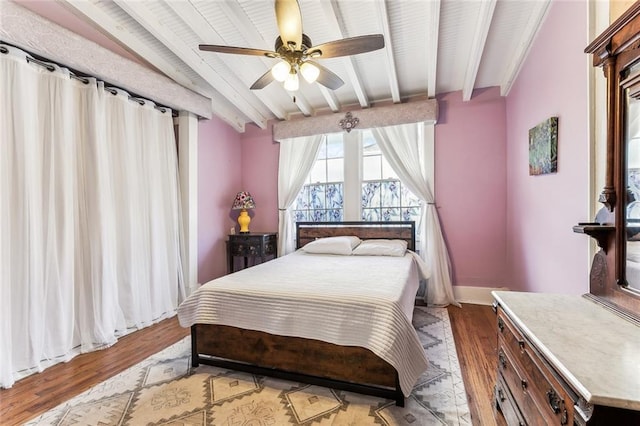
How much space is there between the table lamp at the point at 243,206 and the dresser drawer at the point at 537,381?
3573mm

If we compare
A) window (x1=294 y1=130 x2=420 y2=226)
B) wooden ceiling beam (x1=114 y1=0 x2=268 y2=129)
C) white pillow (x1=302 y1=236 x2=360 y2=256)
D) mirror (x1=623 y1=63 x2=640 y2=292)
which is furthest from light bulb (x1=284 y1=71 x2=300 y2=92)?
window (x1=294 y1=130 x2=420 y2=226)

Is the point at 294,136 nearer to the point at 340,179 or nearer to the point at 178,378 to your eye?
the point at 340,179

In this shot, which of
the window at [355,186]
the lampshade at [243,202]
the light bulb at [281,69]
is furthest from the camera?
the lampshade at [243,202]

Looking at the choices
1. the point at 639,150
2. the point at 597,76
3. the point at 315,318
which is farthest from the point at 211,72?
the point at 639,150

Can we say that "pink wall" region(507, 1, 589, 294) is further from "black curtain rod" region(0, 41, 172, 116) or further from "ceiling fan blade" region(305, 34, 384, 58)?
"black curtain rod" region(0, 41, 172, 116)

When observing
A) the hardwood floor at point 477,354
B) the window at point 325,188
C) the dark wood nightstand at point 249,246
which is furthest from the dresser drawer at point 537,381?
the dark wood nightstand at point 249,246

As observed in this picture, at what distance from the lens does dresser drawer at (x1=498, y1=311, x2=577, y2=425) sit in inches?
33.4

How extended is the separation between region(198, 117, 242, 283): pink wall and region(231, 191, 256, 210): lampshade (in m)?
0.21

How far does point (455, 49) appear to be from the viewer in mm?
2871

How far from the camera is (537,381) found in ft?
3.37

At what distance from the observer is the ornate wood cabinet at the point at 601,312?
33.2 inches

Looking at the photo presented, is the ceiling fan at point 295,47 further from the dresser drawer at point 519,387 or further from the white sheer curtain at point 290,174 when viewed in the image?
the white sheer curtain at point 290,174

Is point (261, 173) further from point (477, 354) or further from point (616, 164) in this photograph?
point (616, 164)

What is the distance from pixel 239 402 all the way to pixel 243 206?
9.38ft
